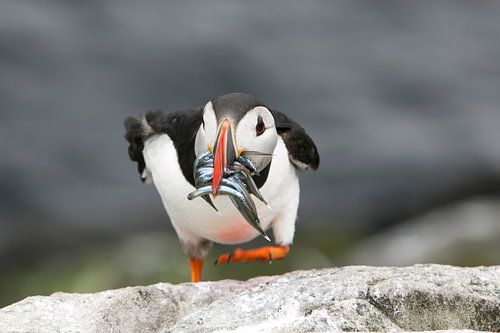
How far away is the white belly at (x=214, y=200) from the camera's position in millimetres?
5656

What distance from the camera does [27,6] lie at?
15.4 metres

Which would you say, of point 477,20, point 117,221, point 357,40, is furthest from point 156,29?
point 477,20

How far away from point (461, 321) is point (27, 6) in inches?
500

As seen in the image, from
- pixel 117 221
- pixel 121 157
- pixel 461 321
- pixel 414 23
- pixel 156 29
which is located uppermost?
pixel 414 23

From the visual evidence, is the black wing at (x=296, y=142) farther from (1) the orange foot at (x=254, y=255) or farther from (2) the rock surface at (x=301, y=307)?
(2) the rock surface at (x=301, y=307)

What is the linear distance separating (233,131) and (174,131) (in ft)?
4.22

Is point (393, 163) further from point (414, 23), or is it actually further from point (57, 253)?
point (57, 253)

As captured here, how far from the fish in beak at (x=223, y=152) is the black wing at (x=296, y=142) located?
1.44 m

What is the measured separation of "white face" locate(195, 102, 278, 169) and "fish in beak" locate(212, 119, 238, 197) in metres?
0.05

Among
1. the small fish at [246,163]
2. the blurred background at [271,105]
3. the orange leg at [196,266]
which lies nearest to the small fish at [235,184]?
the small fish at [246,163]

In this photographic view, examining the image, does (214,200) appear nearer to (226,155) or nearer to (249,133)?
(249,133)

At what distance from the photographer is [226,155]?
14.2ft

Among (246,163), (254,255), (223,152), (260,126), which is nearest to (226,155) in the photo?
(223,152)

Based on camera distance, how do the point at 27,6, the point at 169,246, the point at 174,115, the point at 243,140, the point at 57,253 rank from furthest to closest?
1. the point at 27,6
2. the point at 57,253
3. the point at 169,246
4. the point at 174,115
5. the point at 243,140
